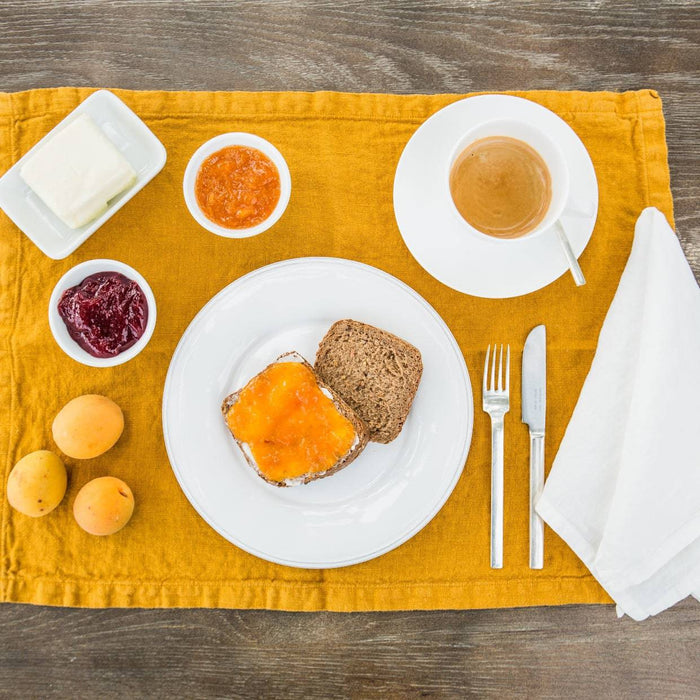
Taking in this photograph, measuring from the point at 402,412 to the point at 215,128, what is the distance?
3.34ft

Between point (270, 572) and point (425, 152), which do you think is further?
point (270, 572)

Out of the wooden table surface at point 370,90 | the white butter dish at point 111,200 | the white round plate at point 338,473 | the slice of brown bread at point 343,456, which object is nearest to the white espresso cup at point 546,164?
the white round plate at point 338,473

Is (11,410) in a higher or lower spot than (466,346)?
lower

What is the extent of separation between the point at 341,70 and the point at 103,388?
1207 mm

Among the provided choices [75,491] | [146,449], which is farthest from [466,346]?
[75,491]

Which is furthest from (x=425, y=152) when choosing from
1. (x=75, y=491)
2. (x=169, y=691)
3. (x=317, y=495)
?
(x=169, y=691)

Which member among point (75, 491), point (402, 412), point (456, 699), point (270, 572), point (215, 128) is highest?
point (215, 128)

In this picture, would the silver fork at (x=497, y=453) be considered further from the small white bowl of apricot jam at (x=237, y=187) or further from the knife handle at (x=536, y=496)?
the small white bowl of apricot jam at (x=237, y=187)

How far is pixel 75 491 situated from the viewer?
1790mm

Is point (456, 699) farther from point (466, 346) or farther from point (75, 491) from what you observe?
point (75, 491)

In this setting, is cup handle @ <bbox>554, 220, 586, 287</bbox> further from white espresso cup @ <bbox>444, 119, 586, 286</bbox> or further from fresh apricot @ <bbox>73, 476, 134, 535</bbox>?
fresh apricot @ <bbox>73, 476, 134, 535</bbox>

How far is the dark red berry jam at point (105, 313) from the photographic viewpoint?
160 cm

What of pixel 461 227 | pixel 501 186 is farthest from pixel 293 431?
pixel 501 186

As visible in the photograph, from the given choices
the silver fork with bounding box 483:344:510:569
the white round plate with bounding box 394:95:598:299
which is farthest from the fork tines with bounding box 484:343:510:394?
the white round plate with bounding box 394:95:598:299
